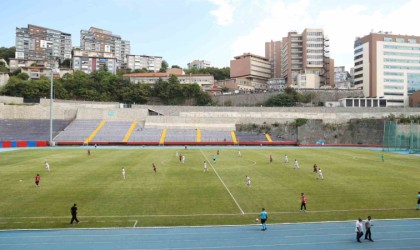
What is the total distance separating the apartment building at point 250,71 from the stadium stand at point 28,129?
85.8 meters

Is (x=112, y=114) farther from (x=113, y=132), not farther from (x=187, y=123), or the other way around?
(x=187, y=123)

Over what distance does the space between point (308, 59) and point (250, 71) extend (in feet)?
98.9

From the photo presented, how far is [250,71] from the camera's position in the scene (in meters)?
162

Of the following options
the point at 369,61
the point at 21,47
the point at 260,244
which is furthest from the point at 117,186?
the point at 21,47

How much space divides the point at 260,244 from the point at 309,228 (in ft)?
12.7

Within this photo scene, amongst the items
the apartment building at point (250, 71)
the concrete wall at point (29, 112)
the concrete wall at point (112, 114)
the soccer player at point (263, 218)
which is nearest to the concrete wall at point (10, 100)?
the concrete wall at point (29, 112)

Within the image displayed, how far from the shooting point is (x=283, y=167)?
41.3 meters

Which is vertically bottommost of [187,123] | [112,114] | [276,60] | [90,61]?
[187,123]

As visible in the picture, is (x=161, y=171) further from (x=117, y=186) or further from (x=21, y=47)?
(x=21, y=47)

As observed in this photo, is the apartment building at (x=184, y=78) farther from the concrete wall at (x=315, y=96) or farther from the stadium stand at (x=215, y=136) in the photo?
the stadium stand at (x=215, y=136)

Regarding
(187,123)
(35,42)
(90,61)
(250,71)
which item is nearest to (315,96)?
(250,71)

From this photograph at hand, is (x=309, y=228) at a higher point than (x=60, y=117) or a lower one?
lower

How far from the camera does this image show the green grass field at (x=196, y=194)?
21.6m

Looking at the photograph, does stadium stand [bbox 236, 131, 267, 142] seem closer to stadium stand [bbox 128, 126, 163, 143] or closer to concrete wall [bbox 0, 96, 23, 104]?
stadium stand [bbox 128, 126, 163, 143]
